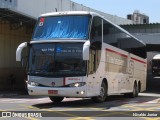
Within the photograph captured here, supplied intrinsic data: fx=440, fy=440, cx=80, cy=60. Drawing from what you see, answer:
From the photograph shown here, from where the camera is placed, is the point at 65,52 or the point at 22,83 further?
the point at 22,83

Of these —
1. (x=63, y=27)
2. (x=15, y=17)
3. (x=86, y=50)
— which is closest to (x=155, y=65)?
(x=15, y=17)

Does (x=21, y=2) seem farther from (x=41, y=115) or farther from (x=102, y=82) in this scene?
(x=41, y=115)

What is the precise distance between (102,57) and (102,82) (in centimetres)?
116

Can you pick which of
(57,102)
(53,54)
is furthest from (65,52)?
(57,102)

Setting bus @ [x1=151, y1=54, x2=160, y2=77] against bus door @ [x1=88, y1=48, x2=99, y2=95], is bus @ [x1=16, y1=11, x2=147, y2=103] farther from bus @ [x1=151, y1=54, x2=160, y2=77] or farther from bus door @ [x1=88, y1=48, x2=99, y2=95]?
bus @ [x1=151, y1=54, x2=160, y2=77]

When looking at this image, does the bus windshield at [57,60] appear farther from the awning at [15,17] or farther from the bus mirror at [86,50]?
the awning at [15,17]

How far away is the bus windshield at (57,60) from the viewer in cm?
1752

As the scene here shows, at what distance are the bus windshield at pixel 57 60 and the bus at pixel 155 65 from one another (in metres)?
49.8

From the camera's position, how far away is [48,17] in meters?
18.7

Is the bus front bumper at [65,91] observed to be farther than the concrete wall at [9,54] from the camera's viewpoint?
No

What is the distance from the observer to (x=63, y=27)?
720 inches

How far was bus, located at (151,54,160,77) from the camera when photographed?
2608 inches

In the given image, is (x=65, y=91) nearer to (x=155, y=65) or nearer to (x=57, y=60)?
(x=57, y=60)

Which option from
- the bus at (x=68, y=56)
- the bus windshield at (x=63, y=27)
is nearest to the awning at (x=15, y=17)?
the bus windshield at (x=63, y=27)
